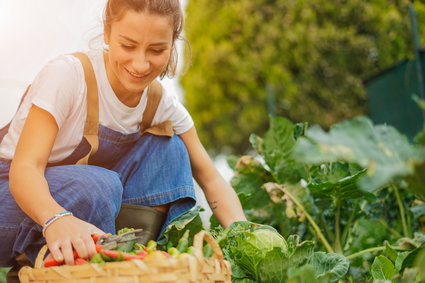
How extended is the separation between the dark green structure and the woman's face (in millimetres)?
2708

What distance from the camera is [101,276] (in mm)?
1128

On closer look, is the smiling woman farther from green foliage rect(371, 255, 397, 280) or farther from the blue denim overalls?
green foliage rect(371, 255, 397, 280)

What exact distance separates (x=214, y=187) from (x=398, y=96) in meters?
2.80

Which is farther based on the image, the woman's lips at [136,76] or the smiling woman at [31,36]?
the smiling woman at [31,36]

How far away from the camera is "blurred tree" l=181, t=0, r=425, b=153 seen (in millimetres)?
8945

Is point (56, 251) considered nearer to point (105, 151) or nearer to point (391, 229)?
point (105, 151)

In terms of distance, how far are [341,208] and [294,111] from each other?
737 cm

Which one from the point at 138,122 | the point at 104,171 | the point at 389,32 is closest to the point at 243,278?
the point at 104,171

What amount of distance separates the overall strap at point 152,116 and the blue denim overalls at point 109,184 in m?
0.02

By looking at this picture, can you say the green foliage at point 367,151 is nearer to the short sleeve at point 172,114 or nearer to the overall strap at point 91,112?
the overall strap at point 91,112

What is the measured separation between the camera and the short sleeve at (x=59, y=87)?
5.29ft

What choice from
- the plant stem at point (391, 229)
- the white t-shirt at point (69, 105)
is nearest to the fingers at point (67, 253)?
the white t-shirt at point (69, 105)

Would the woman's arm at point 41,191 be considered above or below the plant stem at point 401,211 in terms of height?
above

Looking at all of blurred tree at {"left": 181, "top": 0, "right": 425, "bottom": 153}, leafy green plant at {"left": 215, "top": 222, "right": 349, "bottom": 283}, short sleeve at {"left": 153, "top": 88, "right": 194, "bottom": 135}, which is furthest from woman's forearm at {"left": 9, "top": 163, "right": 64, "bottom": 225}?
blurred tree at {"left": 181, "top": 0, "right": 425, "bottom": 153}
